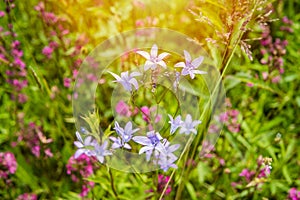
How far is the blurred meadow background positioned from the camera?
183 cm

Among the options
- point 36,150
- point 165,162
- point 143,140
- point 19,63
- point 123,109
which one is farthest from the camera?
point 19,63

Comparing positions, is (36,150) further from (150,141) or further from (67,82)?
(150,141)

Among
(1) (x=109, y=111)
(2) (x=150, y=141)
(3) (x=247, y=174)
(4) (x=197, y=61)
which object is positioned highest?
(4) (x=197, y=61)

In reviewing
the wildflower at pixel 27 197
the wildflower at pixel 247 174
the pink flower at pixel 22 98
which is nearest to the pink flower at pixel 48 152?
the wildflower at pixel 27 197

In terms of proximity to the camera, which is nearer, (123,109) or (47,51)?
(123,109)

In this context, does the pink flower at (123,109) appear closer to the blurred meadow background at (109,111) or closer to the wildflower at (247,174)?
the blurred meadow background at (109,111)

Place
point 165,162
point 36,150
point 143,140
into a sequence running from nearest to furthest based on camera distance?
point 143,140 → point 165,162 → point 36,150

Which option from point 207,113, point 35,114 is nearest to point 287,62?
point 207,113

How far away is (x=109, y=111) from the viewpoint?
196 centimetres

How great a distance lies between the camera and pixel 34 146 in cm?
189

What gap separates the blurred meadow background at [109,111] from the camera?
1.83 m

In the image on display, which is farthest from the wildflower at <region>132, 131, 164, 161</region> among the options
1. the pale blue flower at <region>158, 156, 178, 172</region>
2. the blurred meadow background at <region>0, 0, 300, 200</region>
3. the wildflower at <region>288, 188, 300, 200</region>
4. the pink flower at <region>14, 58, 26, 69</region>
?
the pink flower at <region>14, 58, 26, 69</region>

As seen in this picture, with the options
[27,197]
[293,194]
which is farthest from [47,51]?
[293,194]

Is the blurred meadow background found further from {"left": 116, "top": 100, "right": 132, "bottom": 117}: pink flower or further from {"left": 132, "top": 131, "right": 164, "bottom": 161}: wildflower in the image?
{"left": 132, "top": 131, "right": 164, "bottom": 161}: wildflower
